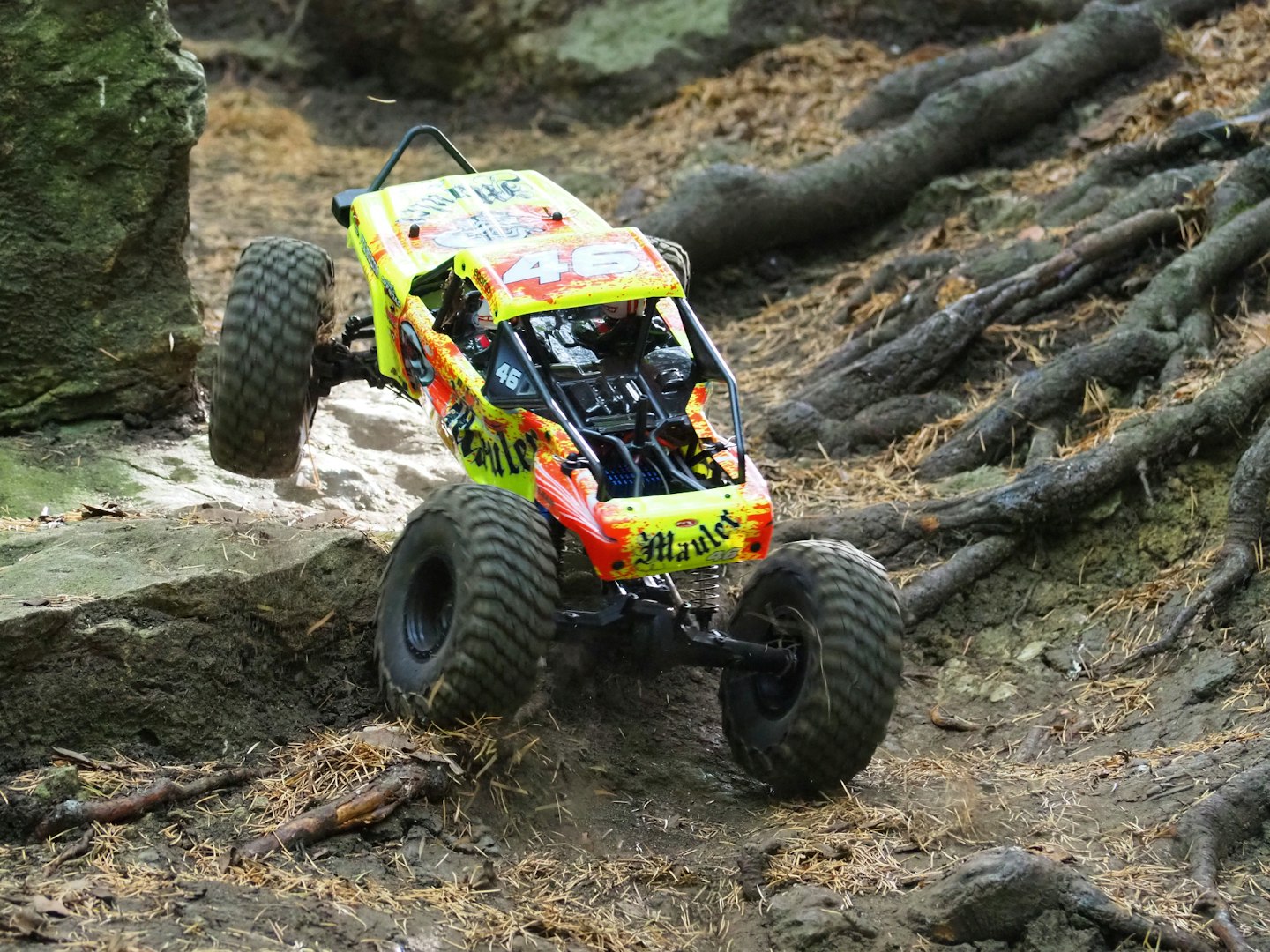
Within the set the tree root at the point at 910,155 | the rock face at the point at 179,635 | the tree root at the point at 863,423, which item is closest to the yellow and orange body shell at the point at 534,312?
the rock face at the point at 179,635

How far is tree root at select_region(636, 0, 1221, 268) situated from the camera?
1073 cm

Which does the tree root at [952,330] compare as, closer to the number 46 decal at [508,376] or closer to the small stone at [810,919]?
the number 46 decal at [508,376]

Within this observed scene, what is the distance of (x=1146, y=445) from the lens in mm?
7387

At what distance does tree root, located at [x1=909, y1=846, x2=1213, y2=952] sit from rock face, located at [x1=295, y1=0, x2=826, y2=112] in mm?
9769

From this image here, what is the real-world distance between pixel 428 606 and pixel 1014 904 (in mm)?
2314

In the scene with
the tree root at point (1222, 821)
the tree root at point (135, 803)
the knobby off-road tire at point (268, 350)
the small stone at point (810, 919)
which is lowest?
the small stone at point (810, 919)

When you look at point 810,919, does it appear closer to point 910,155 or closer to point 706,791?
point 706,791

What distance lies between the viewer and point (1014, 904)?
4895 millimetres

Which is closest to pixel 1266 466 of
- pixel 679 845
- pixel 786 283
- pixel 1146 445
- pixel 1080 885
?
pixel 1146 445

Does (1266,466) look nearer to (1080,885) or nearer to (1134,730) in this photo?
(1134,730)

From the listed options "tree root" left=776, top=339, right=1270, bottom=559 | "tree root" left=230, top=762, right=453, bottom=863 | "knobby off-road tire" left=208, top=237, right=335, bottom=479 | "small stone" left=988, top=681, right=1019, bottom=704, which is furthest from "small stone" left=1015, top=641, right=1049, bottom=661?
"knobby off-road tire" left=208, top=237, right=335, bottom=479

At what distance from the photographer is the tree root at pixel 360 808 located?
16.7 ft

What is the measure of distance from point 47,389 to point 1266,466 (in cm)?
572

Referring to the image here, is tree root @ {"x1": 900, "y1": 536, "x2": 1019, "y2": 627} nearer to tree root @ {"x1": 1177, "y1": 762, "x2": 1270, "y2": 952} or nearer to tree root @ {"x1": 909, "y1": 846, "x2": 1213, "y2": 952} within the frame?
tree root @ {"x1": 1177, "y1": 762, "x2": 1270, "y2": 952}
